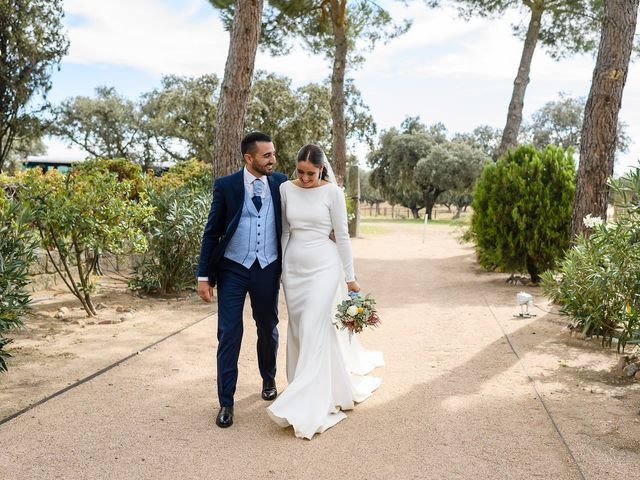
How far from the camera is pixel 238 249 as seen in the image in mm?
4320

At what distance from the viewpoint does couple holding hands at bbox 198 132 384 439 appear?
4238 mm

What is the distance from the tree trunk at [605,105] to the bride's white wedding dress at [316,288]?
5.26m

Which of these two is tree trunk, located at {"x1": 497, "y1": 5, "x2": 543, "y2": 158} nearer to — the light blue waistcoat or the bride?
the bride

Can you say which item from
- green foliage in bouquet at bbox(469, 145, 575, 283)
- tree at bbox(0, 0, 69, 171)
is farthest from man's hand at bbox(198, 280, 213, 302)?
tree at bbox(0, 0, 69, 171)

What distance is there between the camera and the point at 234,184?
4.30 m

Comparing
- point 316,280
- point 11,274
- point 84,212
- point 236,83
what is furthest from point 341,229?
point 236,83

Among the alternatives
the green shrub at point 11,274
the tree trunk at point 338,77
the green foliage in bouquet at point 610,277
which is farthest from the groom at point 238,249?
the tree trunk at point 338,77

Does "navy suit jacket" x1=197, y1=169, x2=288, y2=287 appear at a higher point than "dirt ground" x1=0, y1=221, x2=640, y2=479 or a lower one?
higher

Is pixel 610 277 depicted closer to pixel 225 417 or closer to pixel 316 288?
pixel 316 288

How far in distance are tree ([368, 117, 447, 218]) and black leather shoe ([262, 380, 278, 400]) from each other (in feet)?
142

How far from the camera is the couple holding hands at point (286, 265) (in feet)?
13.9

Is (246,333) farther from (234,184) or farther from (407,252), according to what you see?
(407,252)

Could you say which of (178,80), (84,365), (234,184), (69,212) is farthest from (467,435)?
(178,80)

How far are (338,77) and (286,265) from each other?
17302 millimetres
